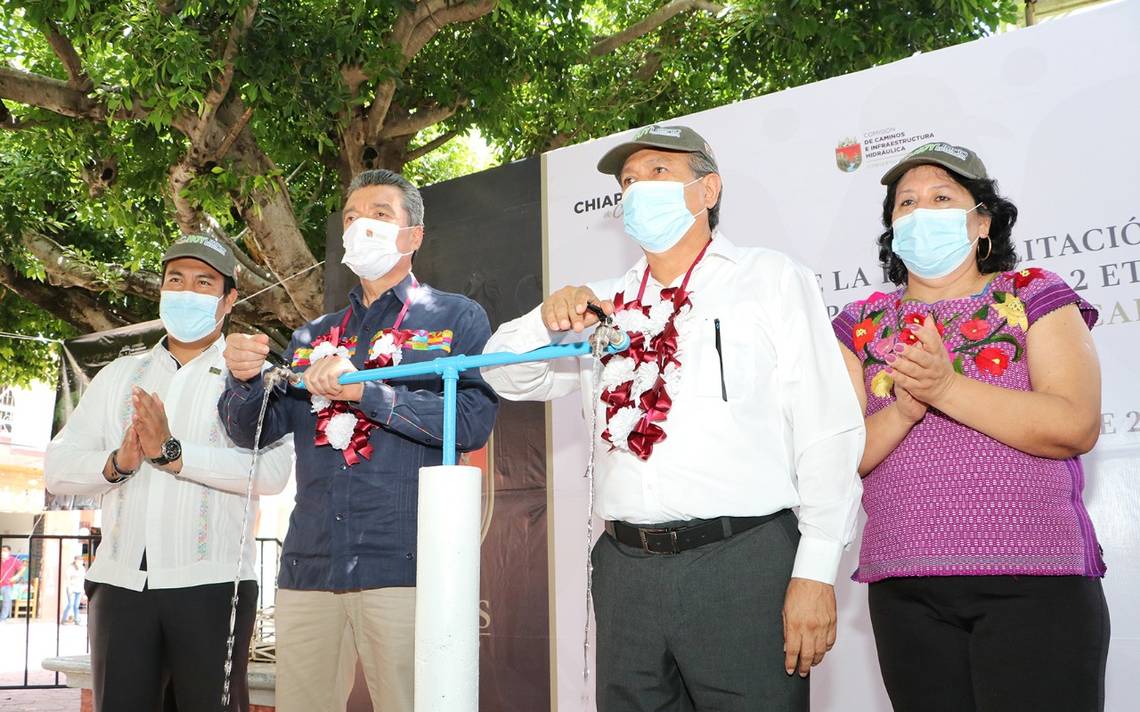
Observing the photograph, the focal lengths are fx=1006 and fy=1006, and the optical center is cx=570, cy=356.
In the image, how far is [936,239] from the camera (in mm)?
2363

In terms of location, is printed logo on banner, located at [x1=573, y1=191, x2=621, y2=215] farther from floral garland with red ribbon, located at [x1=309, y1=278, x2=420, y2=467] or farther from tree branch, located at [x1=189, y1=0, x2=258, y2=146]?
tree branch, located at [x1=189, y1=0, x2=258, y2=146]

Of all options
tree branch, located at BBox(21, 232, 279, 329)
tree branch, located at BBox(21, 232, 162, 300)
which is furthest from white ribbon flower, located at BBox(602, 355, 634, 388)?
tree branch, located at BBox(21, 232, 162, 300)

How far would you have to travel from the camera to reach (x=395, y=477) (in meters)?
2.60

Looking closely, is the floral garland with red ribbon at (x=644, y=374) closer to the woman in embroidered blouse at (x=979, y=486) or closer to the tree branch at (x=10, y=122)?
the woman in embroidered blouse at (x=979, y=486)

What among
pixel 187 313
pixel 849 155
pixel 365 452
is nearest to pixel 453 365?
pixel 365 452

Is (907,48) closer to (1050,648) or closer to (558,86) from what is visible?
(558,86)

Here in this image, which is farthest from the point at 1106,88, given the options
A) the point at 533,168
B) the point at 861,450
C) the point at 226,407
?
the point at 226,407

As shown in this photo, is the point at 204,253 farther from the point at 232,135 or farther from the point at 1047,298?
the point at 232,135

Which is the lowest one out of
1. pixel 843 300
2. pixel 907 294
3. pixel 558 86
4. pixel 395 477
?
pixel 395 477

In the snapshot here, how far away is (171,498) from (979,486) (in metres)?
2.30

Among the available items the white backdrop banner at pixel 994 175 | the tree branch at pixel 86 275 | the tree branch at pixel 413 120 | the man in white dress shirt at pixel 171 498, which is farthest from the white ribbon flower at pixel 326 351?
the tree branch at pixel 86 275

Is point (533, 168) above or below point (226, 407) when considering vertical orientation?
above

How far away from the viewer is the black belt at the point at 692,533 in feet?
6.72

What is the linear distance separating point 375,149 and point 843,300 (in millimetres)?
4180
